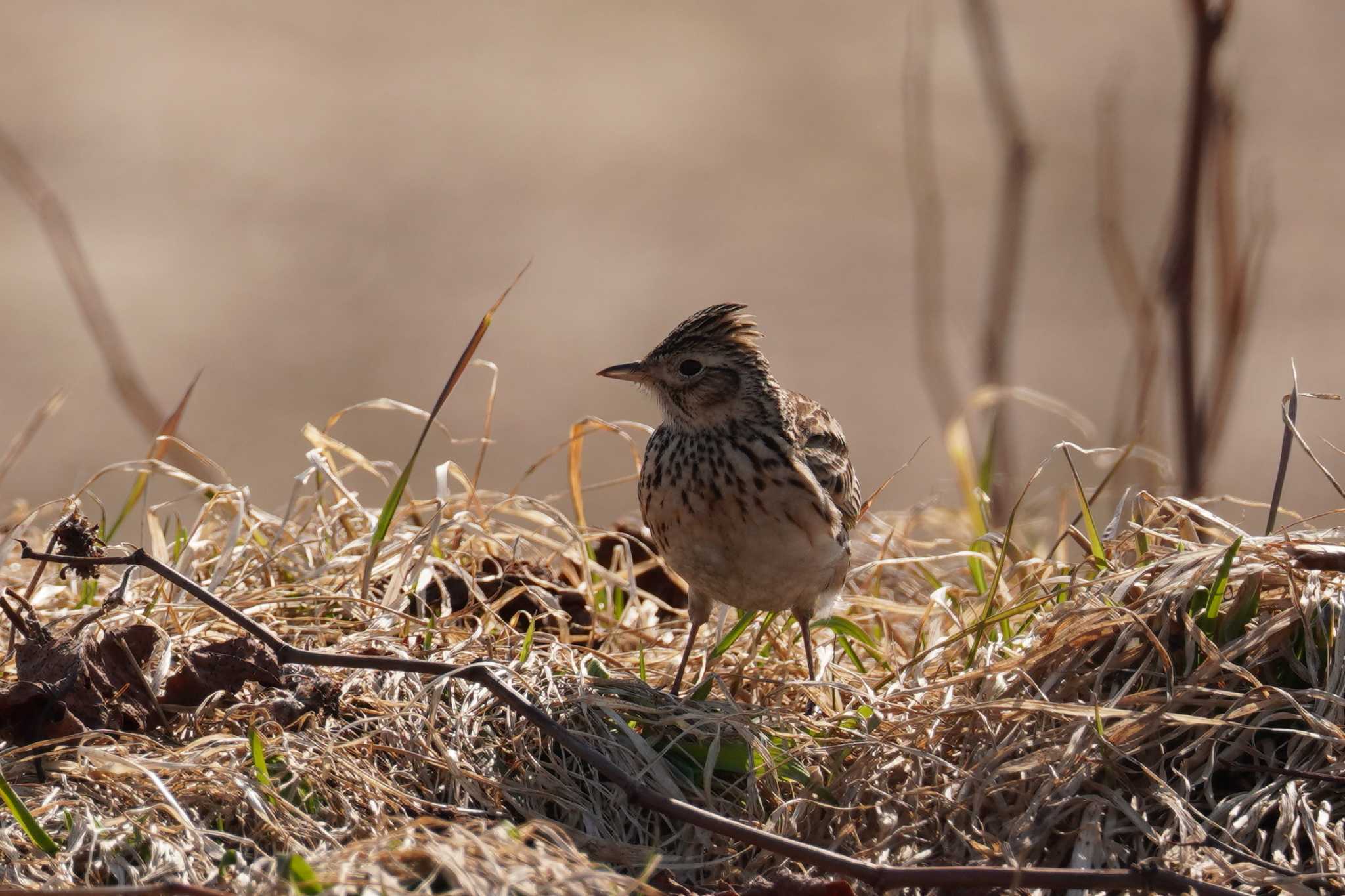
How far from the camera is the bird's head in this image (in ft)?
16.7

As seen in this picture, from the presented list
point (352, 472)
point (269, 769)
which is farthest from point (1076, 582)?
point (352, 472)

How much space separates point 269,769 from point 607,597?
6.07ft

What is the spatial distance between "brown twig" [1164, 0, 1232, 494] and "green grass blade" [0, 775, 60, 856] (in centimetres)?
317

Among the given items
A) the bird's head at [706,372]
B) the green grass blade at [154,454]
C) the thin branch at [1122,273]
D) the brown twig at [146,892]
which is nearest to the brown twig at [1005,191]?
the thin branch at [1122,273]

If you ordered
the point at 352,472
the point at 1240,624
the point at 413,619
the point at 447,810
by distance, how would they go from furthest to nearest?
the point at 352,472
the point at 413,619
the point at 1240,624
the point at 447,810

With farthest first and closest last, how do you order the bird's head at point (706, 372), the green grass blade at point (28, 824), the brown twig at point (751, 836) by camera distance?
1. the bird's head at point (706, 372)
2. the green grass blade at point (28, 824)
3. the brown twig at point (751, 836)

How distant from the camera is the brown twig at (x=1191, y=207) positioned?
4.06 m

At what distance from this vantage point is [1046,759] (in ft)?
11.5

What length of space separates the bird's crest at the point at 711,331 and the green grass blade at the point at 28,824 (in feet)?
8.45

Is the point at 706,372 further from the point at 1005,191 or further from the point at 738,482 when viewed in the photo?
the point at 1005,191

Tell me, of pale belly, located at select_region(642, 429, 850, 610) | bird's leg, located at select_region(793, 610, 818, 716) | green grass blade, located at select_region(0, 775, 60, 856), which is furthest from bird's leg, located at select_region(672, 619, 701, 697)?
green grass blade, located at select_region(0, 775, 60, 856)

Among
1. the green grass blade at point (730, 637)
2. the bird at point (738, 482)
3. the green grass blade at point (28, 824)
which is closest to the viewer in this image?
the green grass blade at point (28, 824)

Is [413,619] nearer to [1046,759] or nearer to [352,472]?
[1046,759]

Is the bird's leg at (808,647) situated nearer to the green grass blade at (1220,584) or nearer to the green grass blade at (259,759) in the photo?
the green grass blade at (1220,584)
